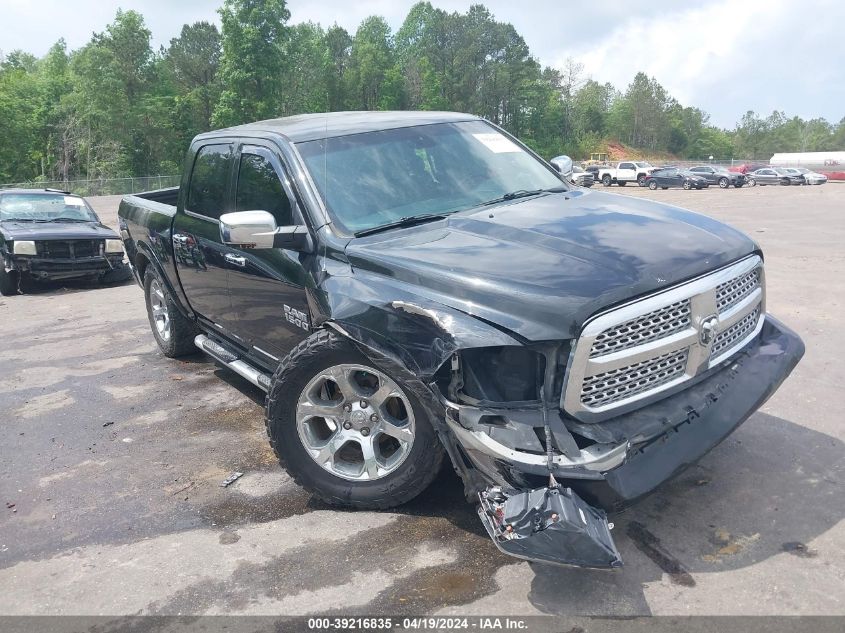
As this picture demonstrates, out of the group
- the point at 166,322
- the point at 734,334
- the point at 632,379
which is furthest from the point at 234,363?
the point at 734,334

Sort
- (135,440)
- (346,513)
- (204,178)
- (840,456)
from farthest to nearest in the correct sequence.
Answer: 1. (204,178)
2. (135,440)
3. (840,456)
4. (346,513)

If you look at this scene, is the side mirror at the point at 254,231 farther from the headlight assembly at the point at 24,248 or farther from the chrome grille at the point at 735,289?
the headlight assembly at the point at 24,248

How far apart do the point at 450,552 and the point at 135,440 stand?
2.73 metres

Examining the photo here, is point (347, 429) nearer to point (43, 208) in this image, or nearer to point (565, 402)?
point (565, 402)

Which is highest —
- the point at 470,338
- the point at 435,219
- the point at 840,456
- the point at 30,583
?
the point at 435,219

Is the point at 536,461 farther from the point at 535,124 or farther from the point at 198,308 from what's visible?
the point at 535,124

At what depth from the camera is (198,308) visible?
5672 mm

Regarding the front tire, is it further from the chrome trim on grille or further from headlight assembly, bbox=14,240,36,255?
headlight assembly, bbox=14,240,36,255

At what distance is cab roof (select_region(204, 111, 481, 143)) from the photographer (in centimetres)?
448

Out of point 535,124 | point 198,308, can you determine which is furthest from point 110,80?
point 198,308

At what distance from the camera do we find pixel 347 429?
3.74 metres

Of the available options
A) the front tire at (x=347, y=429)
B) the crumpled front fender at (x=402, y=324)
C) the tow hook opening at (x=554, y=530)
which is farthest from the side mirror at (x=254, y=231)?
the tow hook opening at (x=554, y=530)

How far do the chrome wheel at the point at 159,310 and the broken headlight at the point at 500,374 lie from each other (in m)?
4.39

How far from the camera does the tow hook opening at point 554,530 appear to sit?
2.64 metres
